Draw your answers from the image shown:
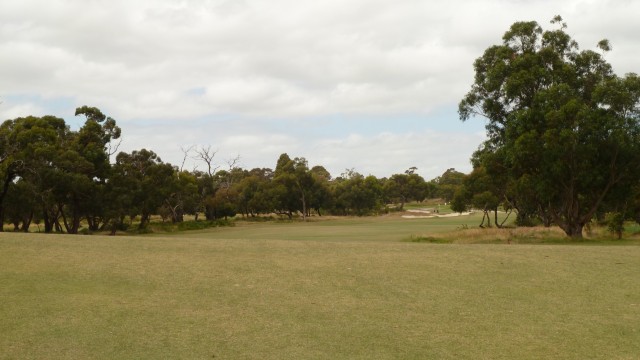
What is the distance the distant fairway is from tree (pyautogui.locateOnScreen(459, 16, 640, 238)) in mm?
12518

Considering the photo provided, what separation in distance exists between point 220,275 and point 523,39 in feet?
87.6

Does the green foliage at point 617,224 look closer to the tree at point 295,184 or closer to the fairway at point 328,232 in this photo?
the fairway at point 328,232

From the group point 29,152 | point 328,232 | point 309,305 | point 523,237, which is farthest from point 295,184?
point 309,305

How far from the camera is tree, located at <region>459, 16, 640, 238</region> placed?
2903 centimetres

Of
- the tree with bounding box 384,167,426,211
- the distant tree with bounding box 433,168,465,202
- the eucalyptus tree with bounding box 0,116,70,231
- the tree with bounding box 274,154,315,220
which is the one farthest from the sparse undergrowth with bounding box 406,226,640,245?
the tree with bounding box 384,167,426,211

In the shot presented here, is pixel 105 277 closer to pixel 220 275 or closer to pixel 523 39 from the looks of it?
pixel 220 275

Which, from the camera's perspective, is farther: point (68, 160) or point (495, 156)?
point (68, 160)

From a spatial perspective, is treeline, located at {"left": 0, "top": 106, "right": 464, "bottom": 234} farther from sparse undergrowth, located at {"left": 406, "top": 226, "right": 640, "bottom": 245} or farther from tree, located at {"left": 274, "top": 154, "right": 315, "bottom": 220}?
sparse undergrowth, located at {"left": 406, "top": 226, "right": 640, "bottom": 245}

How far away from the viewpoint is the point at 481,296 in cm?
1259

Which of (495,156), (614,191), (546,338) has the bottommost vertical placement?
(546,338)

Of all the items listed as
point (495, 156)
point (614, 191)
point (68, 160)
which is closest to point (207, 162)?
point (68, 160)

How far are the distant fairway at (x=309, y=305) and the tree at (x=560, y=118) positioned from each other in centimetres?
1252

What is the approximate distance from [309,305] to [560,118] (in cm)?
2235

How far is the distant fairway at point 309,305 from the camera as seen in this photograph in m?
8.77
